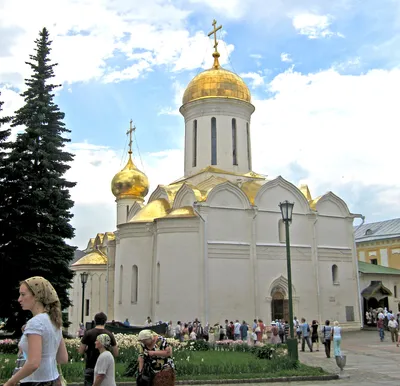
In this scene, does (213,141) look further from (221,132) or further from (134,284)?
(134,284)

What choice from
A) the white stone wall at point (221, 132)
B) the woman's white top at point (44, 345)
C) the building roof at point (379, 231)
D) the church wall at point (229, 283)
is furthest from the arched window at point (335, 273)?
the woman's white top at point (44, 345)

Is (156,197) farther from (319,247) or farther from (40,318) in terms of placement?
(40,318)

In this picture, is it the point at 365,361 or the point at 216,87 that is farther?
the point at 216,87

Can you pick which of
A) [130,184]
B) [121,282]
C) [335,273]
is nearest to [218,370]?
[121,282]

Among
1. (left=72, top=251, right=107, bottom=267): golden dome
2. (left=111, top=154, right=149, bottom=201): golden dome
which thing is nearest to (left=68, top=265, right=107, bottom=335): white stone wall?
(left=72, top=251, right=107, bottom=267): golden dome

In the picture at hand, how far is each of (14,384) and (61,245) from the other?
15836mm

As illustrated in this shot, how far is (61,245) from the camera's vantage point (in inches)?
743

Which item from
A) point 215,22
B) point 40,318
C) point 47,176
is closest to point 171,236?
point 47,176

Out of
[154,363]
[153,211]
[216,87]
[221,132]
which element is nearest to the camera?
[154,363]

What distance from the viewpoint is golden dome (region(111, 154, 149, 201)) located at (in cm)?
3456

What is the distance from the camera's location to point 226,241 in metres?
24.4

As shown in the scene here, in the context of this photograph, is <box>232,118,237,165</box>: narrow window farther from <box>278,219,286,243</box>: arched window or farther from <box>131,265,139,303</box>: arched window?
<box>131,265,139,303</box>: arched window

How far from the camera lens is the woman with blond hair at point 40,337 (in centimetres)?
362

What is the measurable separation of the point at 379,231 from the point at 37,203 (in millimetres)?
33464
